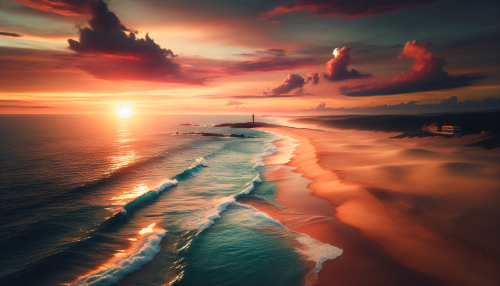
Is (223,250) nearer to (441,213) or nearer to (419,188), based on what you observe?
(441,213)

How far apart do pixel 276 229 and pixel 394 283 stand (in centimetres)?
586

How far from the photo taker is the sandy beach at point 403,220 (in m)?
7.64

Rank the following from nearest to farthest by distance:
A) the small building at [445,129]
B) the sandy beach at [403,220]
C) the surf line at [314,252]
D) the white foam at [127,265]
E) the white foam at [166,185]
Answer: the sandy beach at [403,220]
the surf line at [314,252]
the white foam at [127,265]
the white foam at [166,185]
the small building at [445,129]

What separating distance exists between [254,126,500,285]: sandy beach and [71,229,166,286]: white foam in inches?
282

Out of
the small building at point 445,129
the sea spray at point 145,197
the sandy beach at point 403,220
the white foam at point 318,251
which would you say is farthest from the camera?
the small building at point 445,129

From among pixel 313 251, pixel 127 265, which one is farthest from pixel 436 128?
pixel 127 265

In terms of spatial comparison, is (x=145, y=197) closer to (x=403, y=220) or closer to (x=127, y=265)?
(x=127, y=265)

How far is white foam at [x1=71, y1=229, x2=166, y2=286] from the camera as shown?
822cm

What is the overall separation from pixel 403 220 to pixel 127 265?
13.5 meters

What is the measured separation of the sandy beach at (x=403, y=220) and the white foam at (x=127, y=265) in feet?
23.5

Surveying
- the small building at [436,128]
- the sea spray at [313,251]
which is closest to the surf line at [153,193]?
the sea spray at [313,251]

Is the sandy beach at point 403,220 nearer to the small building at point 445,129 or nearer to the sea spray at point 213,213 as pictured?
the sea spray at point 213,213

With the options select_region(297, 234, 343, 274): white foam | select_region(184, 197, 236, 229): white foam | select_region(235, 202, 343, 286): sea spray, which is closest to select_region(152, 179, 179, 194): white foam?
select_region(184, 197, 236, 229): white foam

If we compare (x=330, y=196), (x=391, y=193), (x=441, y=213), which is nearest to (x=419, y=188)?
(x=391, y=193)
